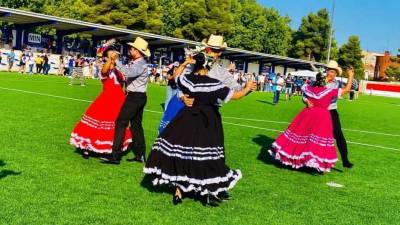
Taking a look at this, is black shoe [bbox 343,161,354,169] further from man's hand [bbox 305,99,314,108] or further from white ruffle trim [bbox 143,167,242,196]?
white ruffle trim [bbox 143,167,242,196]

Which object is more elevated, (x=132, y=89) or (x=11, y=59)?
(x=132, y=89)

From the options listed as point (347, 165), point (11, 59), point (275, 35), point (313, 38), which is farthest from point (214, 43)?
point (313, 38)

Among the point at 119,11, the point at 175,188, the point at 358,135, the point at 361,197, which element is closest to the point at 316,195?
the point at 361,197

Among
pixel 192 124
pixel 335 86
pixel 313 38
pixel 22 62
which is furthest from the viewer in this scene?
pixel 313 38

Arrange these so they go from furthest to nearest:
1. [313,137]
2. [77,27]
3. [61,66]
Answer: [77,27], [61,66], [313,137]

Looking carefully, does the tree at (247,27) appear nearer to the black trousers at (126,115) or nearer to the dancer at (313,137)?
the dancer at (313,137)

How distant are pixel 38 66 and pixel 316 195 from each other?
3465 centimetres

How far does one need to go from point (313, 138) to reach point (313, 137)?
2 centimetres

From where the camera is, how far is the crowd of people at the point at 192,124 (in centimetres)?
668

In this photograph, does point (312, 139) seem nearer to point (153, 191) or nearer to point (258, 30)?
point (153, 191)

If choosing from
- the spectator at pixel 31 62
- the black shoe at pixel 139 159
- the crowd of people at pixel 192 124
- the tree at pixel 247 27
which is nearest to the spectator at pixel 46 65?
the spectator at pixel 31 62

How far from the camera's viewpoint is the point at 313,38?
95688mm

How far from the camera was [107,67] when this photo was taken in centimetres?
883

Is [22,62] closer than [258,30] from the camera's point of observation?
Yes
